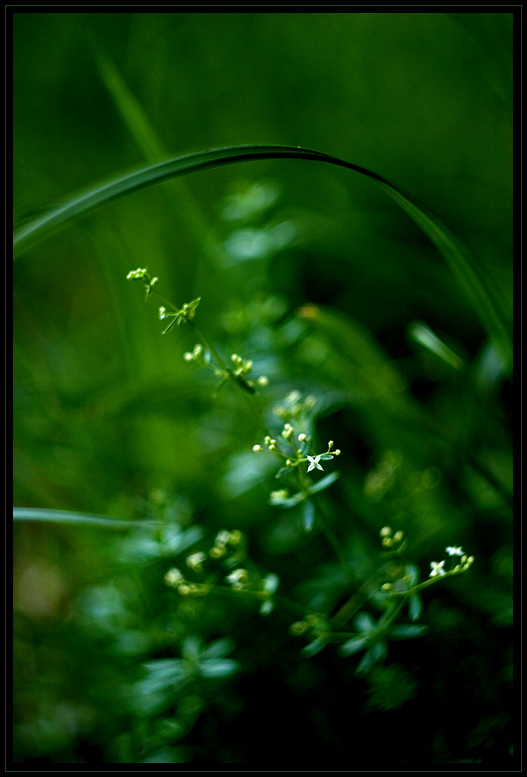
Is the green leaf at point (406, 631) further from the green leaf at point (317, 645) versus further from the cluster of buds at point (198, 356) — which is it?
the cluster of buds at point (198, 356)

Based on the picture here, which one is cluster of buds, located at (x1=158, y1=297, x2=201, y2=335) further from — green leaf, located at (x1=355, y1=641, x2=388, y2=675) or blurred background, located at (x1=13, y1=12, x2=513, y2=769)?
green leaf, located at (x1=355, y1=641, x2=388, y2=675)

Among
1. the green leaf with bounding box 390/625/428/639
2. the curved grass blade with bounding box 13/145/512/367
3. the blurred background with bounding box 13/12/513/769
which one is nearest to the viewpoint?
the curved grass blade with bounding box 13/145/512/367

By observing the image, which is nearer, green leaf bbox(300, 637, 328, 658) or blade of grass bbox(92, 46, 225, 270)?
green leaf bbox(300, 637, 328, 658)

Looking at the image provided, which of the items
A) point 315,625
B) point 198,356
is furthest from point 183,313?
point 315,625

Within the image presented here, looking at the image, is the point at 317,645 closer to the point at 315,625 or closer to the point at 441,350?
the point at 315,625

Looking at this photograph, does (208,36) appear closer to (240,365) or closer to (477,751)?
(240,365)

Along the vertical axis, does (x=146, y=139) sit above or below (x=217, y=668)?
above

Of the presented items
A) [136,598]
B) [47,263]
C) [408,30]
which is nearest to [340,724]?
[136,598]

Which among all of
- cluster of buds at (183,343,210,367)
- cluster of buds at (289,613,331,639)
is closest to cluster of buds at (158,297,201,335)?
cluster of buds at (183,343,210,367)

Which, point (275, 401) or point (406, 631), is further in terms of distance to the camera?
point (275, 401)
